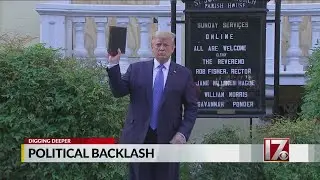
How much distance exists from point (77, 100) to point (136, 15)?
102 inches

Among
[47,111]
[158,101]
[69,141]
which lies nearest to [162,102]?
[158,101]

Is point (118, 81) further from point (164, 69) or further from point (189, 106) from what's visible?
point (189, 106)

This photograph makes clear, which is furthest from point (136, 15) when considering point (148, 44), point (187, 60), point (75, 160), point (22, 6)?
point (75, 160)

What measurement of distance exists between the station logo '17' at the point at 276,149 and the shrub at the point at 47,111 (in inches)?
53.5

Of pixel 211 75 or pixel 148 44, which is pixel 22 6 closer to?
pixel 148 44

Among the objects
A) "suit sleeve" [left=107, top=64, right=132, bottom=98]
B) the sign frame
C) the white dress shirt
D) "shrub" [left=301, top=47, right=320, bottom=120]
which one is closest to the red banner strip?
"suit sleeve" [left=107, top=64, right=132, bottom=98]

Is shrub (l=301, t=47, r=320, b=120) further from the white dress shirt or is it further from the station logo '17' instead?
the white dress shirt

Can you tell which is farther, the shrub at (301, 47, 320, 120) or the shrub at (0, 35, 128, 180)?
the shrub at (301, 47, 320, 120)

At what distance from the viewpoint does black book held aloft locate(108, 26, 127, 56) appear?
4492 mm

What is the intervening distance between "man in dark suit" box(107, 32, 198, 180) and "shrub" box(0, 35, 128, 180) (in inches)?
39.4

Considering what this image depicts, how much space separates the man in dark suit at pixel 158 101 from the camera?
15.2 ft

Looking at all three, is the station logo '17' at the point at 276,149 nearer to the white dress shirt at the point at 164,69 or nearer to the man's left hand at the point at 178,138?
the man's left hand at the point at 178,138

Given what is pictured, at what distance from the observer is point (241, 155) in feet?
19.1

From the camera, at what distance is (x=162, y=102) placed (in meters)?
4.63
